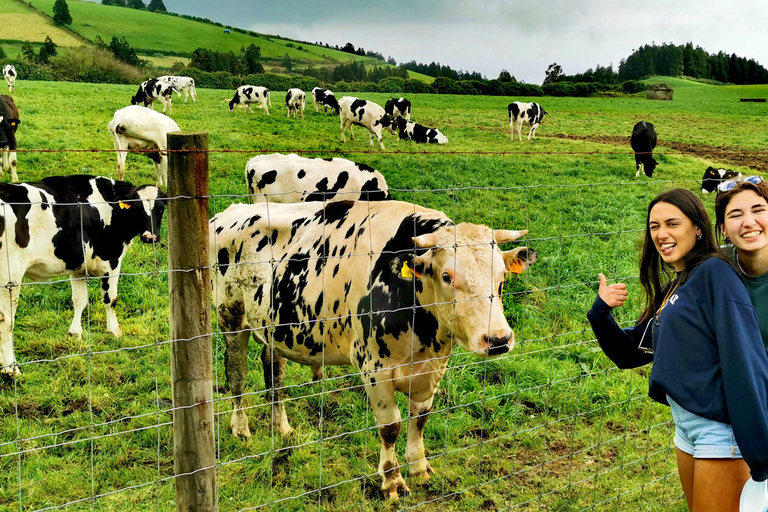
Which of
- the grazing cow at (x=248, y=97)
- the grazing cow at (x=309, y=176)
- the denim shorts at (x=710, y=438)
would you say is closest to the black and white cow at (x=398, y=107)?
the grazing cow at (x=248, y=97)

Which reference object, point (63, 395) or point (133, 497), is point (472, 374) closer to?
point (133, 497)

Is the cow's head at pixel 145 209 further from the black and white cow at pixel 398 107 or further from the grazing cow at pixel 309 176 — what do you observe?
the black and white cow at pixel 398 107

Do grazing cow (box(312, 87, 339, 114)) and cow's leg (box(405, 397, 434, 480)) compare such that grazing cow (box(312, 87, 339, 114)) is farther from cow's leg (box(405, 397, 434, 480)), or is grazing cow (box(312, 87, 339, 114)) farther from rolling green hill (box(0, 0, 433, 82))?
cow's leg (box(405, 397, 434, 480))

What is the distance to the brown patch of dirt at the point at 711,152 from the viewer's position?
21188 mm

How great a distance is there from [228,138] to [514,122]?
13261 mm

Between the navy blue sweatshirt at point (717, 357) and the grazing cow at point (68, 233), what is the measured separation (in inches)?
191

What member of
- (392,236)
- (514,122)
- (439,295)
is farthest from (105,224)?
(514,122)

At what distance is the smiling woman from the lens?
2404 millimetres

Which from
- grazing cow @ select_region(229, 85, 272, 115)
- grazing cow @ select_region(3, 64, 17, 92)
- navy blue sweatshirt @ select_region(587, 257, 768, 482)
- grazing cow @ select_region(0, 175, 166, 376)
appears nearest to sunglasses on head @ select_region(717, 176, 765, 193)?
navy blue sweatshirt @ select_region(587, 257, 768, 482)

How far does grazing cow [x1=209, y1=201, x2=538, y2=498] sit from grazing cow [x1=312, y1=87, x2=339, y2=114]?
24.8 m

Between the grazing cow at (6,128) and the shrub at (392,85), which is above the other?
the shrub at (392,85)

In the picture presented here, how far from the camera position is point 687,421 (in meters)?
2.69

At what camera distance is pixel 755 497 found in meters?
2.41

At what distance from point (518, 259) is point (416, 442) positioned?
1514mm
